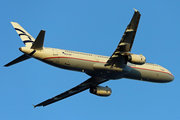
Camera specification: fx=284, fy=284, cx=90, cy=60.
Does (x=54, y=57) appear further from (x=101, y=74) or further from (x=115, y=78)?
(x=115, y=78)

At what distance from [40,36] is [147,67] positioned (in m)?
15.9

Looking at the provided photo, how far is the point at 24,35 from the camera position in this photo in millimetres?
34438

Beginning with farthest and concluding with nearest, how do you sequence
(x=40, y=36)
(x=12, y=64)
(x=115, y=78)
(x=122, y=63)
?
(x=115, y=78) < (x=122, y=63) < (x=12, y=64) < (x=40, y=36)

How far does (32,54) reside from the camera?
31.1 meters

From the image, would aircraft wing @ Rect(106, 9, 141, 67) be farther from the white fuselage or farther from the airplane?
the white fuselage

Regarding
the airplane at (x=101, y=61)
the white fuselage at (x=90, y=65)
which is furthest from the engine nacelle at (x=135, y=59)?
the white fuselage at (x=90, y=65)

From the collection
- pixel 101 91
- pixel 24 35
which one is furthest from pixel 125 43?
pixel 24 35

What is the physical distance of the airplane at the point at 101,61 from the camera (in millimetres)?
30936

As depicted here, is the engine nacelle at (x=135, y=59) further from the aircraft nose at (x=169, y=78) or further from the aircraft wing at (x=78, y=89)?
the aircraft nose at (x=169, y=78)

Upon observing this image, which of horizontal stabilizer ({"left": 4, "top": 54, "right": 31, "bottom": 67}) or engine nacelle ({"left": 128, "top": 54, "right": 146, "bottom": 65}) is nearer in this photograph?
horizontal stabilizer ({"left": 4, "top": 54, "right": 31, "bottom": 67})

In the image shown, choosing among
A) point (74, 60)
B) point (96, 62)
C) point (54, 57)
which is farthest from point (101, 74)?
point (54, 57)

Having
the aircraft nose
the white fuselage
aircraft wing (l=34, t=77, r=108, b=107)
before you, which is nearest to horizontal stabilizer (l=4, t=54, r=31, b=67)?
the white fuselage

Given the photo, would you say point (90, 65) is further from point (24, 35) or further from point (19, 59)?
point (24, 35)

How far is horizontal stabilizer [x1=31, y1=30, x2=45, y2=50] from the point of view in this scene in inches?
1147
